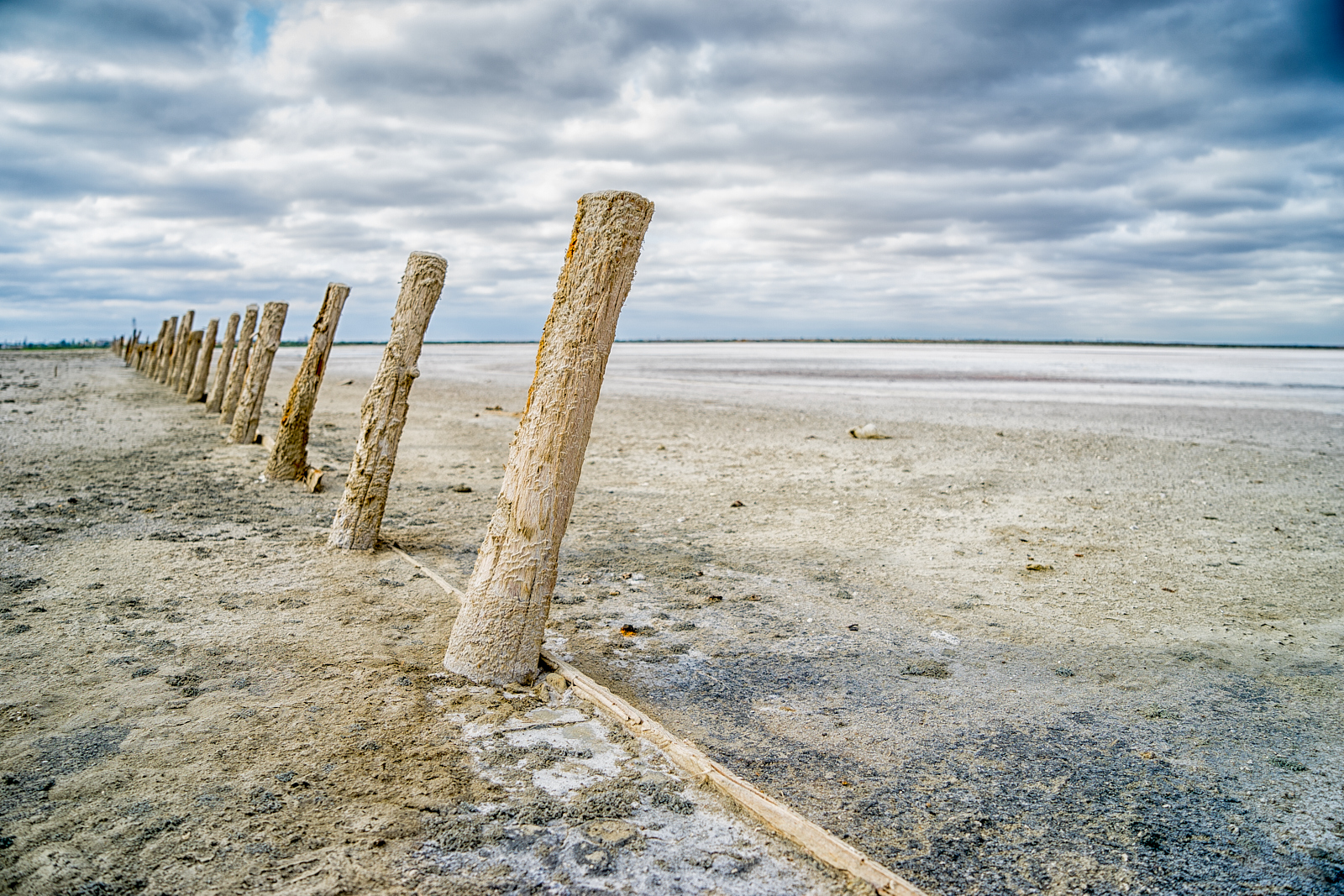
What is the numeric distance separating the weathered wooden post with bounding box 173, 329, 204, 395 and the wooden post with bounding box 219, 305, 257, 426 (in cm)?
619

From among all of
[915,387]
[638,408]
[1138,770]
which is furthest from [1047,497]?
[915,387]

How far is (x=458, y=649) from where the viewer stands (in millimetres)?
3773

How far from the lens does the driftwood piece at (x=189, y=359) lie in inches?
725

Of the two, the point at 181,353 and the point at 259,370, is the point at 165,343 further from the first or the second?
the point at 259,370

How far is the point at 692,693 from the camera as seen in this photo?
3846 mm

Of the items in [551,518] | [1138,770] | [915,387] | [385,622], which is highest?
[915,387]

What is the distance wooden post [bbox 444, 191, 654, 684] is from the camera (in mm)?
3658

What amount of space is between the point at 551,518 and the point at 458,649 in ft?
2.48

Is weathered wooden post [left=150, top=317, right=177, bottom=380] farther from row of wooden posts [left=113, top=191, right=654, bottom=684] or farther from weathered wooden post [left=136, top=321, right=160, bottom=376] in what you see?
row of wooden posts [left=113, top=191, right=654, bottom=684]

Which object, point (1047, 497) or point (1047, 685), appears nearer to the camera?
point (1047, 685)

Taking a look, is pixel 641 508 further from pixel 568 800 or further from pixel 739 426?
pixel 739 426

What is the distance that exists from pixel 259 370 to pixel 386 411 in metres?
5.69

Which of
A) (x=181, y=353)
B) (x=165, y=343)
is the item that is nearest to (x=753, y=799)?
(x=181, y=353)

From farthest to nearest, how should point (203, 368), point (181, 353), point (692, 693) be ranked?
point (181, 353) < point (203, 368) < point (692, 693)
